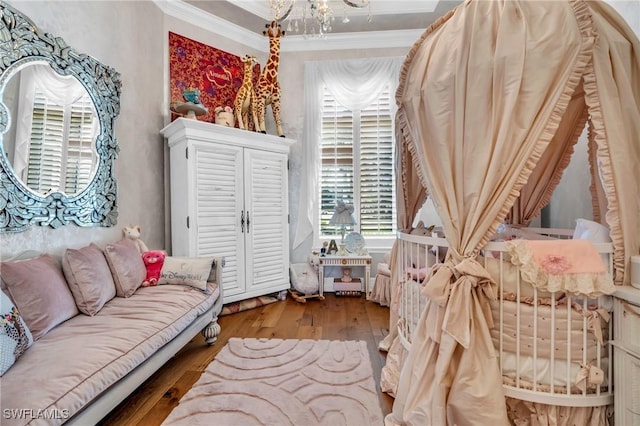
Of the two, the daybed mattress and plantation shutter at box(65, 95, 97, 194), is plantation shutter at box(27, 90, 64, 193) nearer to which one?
plantation shutter at box(65, 95, 97, 194)

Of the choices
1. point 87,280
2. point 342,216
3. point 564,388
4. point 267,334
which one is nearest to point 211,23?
point 342,216

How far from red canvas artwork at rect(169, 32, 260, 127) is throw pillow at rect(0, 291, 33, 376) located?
8.02 feet

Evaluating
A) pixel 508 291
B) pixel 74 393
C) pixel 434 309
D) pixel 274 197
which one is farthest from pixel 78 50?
pixel 508 291

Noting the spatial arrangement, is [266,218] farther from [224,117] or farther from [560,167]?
[560,167]

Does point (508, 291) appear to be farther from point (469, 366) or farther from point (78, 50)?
point (78, 50)

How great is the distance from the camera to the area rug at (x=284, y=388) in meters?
1.56

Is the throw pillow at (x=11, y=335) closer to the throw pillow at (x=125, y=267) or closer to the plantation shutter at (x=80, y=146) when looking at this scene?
the throw pillow at (x=125, y=267)

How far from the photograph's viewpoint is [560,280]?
1.17m

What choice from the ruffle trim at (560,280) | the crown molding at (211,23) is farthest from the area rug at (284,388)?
the crown molding at (211,23)

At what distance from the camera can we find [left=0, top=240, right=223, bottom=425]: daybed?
1107 millimetres

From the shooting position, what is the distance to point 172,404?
67.2 inches

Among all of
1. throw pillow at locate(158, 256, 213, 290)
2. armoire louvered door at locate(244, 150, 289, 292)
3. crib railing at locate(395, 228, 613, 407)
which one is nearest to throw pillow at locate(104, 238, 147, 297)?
throw pillow at locate(158, 256, 213, 290)

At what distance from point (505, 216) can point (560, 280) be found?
12.4 inches

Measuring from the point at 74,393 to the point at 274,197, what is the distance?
247cm
